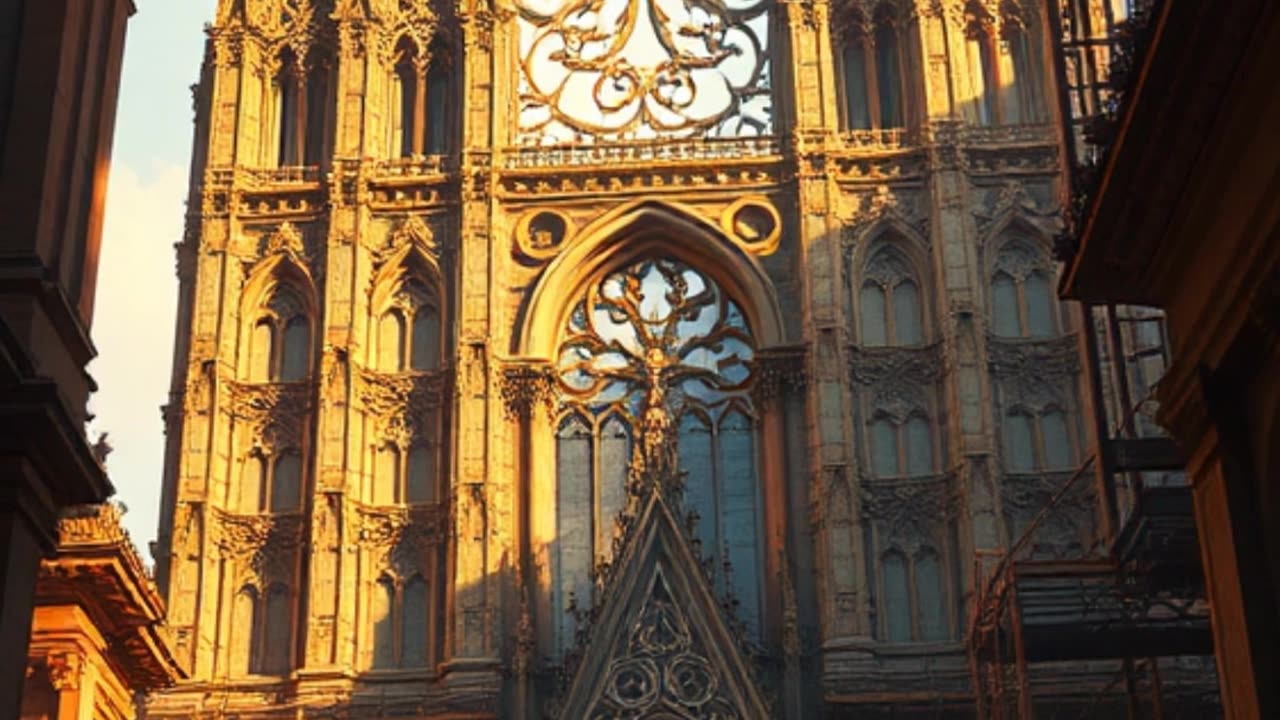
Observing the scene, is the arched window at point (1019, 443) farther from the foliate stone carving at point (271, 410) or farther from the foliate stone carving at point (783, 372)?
the foliate stone carving at point (271, 410)

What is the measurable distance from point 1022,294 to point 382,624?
12489mm

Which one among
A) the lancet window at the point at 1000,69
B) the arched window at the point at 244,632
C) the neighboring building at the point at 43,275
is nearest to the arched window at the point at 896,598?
the lancet window at the point at 1000,69

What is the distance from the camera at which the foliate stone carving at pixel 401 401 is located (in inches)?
1366

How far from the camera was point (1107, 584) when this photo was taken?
2416 centimetres

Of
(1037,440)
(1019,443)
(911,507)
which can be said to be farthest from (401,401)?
(1037,440)

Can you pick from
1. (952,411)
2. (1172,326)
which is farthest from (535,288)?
(1172,326)

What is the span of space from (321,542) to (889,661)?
9561 mm

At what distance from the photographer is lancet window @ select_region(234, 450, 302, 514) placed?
112 ft

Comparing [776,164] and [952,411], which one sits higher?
[776,164]

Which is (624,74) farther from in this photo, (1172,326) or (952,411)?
(1172,326)

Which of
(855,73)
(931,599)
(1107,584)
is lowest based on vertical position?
(1107,584)

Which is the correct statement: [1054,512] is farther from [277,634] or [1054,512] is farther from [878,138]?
[277,634]

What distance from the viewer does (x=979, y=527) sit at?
32.8 m

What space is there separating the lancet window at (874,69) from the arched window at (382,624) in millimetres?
11945
